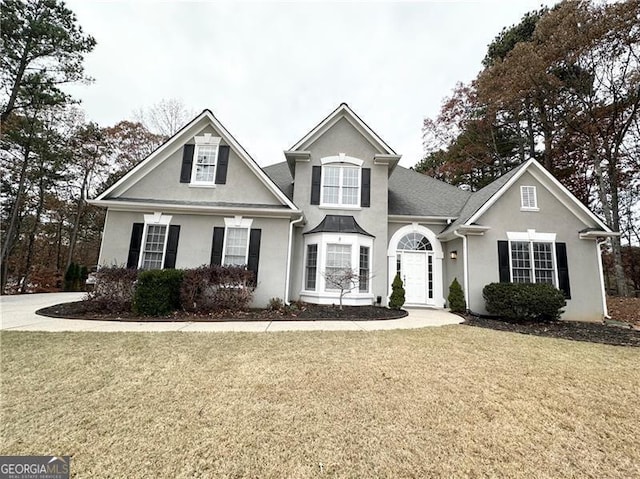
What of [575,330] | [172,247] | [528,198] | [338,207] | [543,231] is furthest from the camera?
[338,207]

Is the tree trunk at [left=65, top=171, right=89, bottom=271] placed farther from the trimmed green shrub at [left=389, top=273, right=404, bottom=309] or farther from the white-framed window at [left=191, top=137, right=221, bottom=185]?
the trimmed green shrub at [left=389, top=273, right=404, bottom=309]

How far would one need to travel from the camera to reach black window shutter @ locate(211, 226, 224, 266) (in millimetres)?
9859

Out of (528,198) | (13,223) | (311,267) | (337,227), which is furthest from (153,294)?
(13,223)

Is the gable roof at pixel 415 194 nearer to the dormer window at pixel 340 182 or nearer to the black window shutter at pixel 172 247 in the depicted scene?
the dormer window at pixel 340 182

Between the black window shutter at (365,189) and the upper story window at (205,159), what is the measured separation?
5978 millimetres

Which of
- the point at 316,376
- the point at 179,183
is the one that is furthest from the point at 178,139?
the point at 316,376

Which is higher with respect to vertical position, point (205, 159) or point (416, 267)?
point (205, 159)

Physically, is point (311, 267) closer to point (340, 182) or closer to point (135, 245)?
point (340, 182)

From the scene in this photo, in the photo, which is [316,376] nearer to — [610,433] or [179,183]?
[610,433]

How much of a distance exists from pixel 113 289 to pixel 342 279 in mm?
7309

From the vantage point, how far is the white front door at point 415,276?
11.7 meters

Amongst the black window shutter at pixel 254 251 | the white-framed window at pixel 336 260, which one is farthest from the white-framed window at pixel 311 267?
the black window shutter at pixel 254 251

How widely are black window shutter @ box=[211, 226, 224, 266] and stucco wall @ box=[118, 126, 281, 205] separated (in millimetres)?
1227

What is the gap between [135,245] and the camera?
995cm
